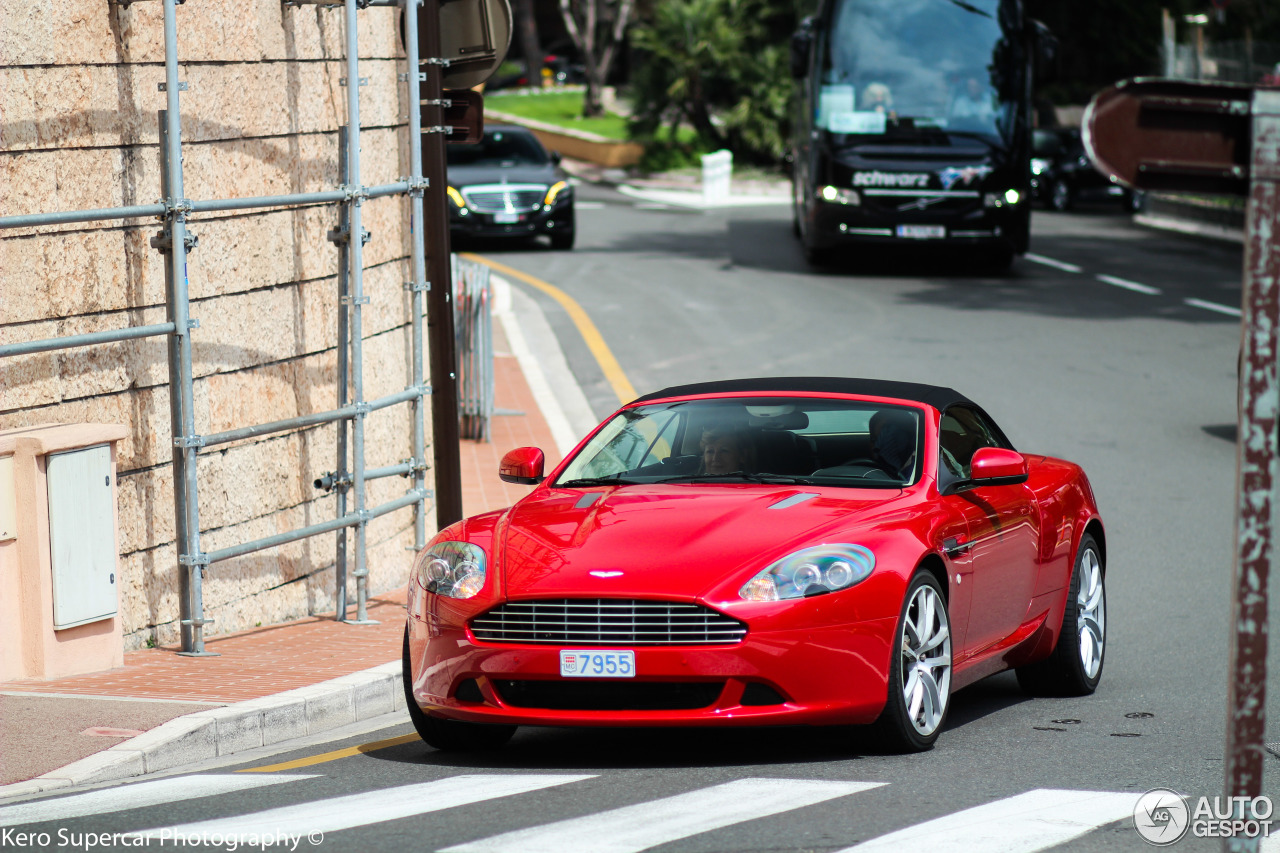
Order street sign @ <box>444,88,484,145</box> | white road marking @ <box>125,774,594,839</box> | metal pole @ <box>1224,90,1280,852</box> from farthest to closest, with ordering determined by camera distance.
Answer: street sign @ <box>444,88,484,145</box>, white road marking @ <box>125,774,594,839</box>, metal pole @ <box>1224,90,1280,852</box>

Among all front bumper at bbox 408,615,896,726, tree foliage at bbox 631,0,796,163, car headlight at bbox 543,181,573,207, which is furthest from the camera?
tree foliage at bbox 631,0,796,163

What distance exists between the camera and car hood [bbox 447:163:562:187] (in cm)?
2720

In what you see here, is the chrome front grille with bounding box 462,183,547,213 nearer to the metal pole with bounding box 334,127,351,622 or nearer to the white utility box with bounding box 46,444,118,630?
the metal pole with bounding box 334,127,351,622

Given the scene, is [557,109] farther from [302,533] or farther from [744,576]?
[744,576]

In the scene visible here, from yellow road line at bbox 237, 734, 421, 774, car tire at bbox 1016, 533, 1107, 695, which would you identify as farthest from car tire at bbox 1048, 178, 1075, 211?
yellow road line at bbox 237, 734, 421, 774

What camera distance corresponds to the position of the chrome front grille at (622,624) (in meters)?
6.15

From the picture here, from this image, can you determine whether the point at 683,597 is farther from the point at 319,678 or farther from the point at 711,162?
the point at 711,162

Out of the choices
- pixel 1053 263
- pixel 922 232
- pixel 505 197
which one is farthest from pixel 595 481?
pixel 1053 263

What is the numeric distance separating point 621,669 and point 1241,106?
290 cm

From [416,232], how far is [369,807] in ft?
15.0

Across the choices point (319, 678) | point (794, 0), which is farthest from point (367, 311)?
point (794, 0)

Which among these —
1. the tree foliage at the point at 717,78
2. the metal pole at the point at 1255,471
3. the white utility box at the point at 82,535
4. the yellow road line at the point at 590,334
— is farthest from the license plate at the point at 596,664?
the tree foliage at the point at 717,78

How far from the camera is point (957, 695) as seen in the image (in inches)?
330

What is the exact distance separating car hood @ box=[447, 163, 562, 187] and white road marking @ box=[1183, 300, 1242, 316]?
951cm
